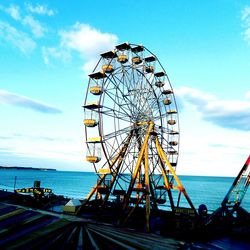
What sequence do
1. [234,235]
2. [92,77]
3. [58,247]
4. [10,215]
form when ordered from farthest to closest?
[92,77]
[234,235]
[10,215]
[58,247]

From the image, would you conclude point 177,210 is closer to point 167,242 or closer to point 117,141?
point 117,141

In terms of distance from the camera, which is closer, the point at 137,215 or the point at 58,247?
the point at 58,247

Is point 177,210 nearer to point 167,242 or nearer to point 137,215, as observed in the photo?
point 137,215

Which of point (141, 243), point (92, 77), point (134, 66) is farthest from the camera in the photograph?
point (134, 66)

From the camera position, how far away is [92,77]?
→ 27078 millimetres

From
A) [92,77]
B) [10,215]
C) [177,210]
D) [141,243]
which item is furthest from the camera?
[92,77]

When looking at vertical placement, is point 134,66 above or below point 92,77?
above

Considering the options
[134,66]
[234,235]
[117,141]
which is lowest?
[234,235]

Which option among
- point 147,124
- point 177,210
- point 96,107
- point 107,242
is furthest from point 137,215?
point 107,242

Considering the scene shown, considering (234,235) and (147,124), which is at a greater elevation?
(147,124)

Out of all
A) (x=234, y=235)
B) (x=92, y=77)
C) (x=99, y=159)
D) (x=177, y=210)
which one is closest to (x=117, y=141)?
(x=99, y=159)

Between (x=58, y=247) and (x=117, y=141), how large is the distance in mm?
17436

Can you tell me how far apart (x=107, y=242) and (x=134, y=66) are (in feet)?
73.7

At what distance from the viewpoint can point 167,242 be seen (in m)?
11.7
